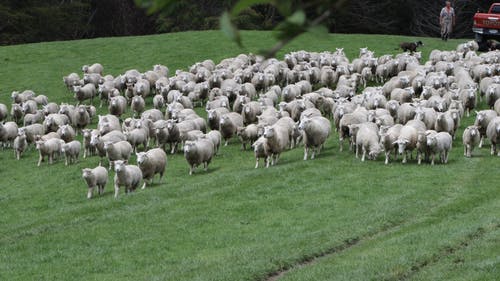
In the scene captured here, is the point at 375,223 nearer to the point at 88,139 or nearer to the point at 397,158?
the point at 397,158

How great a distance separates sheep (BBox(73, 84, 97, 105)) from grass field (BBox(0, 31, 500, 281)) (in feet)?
22.9

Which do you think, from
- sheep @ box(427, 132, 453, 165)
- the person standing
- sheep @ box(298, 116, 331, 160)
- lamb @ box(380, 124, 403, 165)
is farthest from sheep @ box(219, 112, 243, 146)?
the person standing

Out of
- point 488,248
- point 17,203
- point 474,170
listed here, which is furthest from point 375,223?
point 17,203

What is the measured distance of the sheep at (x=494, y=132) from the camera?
2142cm

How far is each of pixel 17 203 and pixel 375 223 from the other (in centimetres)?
898

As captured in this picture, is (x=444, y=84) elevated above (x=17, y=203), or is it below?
above

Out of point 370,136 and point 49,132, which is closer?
point 370,136

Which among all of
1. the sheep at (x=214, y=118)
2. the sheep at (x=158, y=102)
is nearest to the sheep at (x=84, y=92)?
the sheep at (x=158, y=102)

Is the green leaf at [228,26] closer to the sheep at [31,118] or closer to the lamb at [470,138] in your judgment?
the lamb at [470,138]

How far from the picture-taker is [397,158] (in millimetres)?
21969

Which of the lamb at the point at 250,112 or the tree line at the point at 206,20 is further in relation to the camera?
the tree line at the point at 206,20

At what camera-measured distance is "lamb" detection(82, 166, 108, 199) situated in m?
19.7

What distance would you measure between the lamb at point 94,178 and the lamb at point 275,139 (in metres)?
4.05

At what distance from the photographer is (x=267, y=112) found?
25.4 meters
